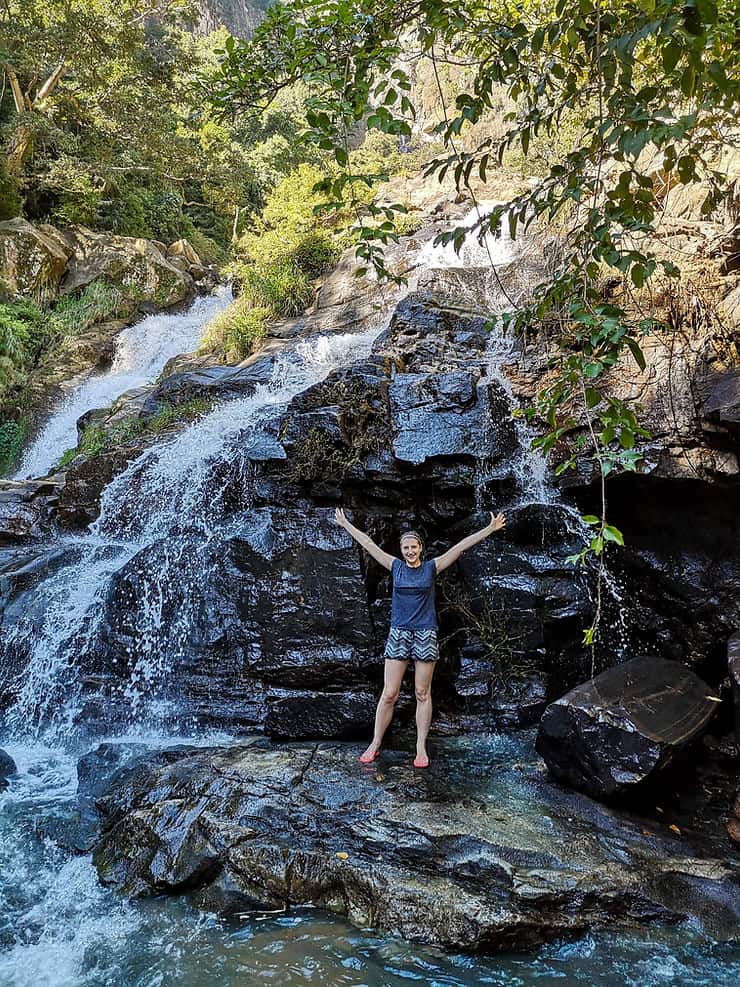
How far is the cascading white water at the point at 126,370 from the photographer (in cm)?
1388

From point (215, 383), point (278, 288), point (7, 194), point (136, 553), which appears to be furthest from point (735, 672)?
point (7, 194)

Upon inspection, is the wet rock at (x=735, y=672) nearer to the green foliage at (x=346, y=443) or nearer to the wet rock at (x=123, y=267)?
the green foliage at (x=346, y=443)

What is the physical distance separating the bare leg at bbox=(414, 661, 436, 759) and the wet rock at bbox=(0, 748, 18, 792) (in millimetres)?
3640

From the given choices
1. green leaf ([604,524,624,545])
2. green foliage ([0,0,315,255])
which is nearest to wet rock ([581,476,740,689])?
green leaf ([604,524,624,545])

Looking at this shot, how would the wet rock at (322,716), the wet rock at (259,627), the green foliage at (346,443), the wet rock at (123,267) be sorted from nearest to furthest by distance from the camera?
1. the wet rock at (322,716)
2. the wet rock at (259,627)
3. the green foliage at (346,443)
4. the wet rock at (123,267)

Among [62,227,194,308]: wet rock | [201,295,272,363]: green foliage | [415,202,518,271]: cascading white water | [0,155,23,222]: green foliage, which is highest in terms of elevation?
[0,155,23,222]: green foliage

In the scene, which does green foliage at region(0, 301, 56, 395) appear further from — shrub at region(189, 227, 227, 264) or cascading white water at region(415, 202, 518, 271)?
shrub at region(189, 227, 227, 264)

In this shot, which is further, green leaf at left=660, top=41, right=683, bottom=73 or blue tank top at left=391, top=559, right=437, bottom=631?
blue tank top at left=391, top=559, right=437, bottom=631

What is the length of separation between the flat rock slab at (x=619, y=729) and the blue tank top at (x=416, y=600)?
1229 millimetres

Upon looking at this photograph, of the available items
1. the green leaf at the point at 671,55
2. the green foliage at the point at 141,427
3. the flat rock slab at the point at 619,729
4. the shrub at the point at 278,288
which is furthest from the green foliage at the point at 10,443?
the green leaf at the point at 671,55

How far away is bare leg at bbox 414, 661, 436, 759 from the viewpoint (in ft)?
16.8

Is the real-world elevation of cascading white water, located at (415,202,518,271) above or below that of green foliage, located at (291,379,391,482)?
above

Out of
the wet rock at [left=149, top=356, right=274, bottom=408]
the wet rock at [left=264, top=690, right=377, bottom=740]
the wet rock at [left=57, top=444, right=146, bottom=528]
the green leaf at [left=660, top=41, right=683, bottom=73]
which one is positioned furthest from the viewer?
the wet rock at [left=149, top=356, right=274, bottom=408]

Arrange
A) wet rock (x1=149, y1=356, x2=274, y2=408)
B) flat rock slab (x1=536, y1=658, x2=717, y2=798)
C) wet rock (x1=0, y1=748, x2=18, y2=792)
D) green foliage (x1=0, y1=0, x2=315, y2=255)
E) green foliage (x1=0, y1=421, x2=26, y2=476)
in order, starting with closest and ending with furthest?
1. flat rock slab (x1=536, y1=658, x2=717, y2=798)
2. wet rock (x1=0, y1=748, x2=18, y2=792)
3. wet rock (x1=149, y1=356, x2=274, y2=408)
4. green foliage (x1=0, y1=421, x2=26, y2=476)
5. green foliage (x1=0, y1=0, x2=315, y2=255)
